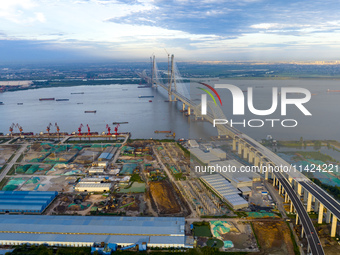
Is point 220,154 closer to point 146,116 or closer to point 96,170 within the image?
point 96,170

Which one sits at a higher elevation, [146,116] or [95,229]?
[146,116]

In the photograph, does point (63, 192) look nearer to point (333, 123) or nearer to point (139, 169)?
point (139, 169)

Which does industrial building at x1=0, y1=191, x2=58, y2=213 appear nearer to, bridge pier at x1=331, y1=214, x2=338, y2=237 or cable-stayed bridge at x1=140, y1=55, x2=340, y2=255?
cable-stayed bridge at x1=140, y1=55, x2=340, y2=255

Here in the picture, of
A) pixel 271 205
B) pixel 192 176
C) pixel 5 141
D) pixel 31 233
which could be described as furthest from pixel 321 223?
pixel 5 141

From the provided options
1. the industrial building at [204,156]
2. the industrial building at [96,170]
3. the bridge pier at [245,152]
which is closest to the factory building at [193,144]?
the industrial building at [204,156]

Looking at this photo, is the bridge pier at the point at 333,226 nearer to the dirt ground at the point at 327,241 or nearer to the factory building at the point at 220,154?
the dirt ground at the point at 327,241

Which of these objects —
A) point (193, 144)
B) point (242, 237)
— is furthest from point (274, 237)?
point (193, 144)
